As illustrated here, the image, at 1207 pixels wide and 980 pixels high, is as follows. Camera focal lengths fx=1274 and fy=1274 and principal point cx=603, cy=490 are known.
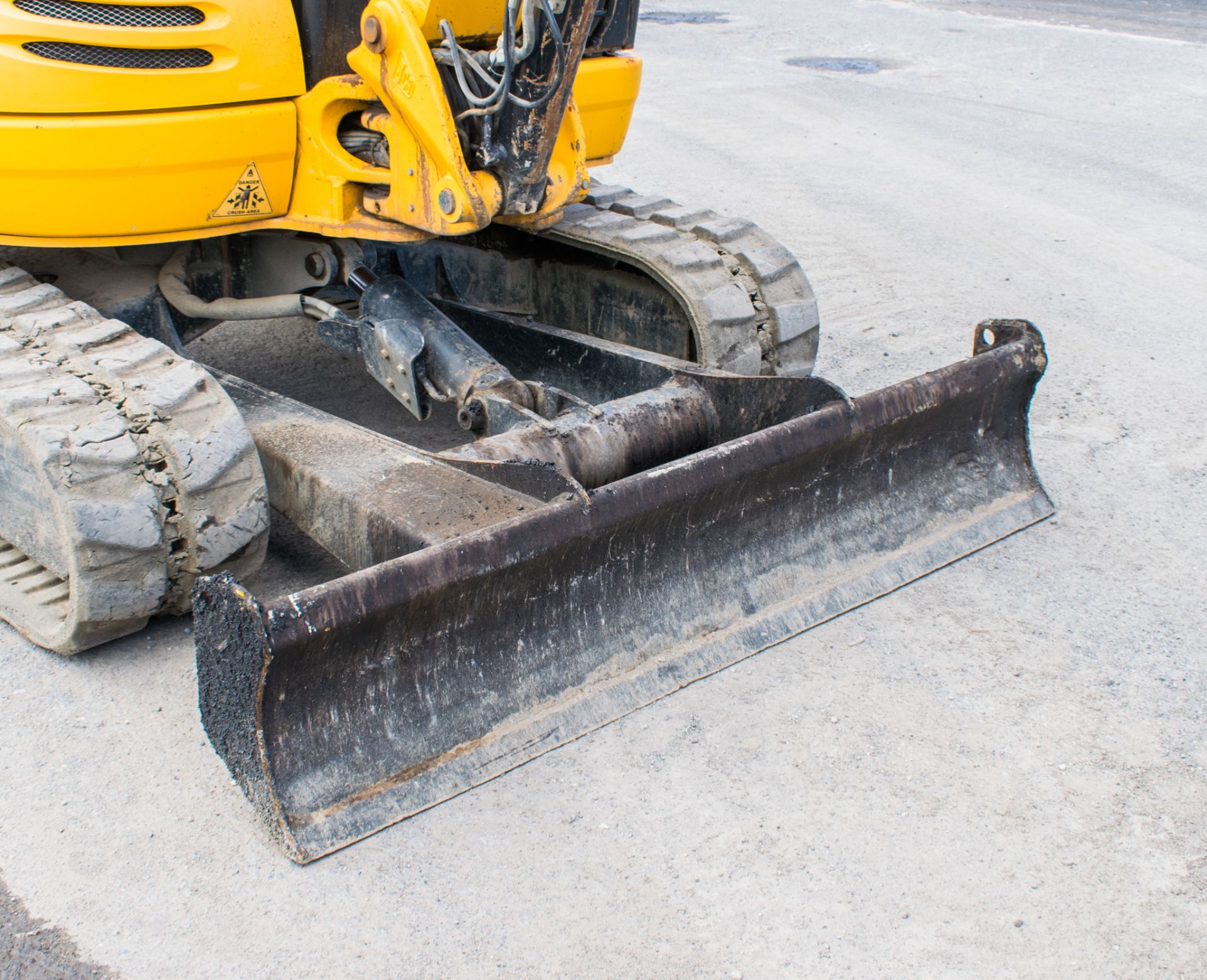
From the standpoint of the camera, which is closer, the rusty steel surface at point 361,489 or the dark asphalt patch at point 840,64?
the rusty steel surface at point 361,489

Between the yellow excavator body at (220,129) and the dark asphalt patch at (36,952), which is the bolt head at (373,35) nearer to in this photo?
the yellow excavator body at (220,129)

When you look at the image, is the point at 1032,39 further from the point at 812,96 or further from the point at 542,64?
the point at 542,64

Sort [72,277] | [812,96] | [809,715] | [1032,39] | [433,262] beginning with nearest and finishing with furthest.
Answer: [809,715] → [72,277] → [433,262] → [812,96] → [1032,39]

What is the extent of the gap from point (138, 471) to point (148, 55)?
109 centimetres

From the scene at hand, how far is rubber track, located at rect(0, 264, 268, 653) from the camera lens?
305cm

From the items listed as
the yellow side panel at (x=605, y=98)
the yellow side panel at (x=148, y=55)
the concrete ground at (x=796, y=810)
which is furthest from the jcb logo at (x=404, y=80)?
the concrete ground at (x=796, y=810)

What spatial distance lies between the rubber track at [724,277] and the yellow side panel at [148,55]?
1201 mm

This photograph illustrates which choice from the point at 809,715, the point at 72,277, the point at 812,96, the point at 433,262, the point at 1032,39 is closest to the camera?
the point at 809,715

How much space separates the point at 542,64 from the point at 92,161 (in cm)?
120

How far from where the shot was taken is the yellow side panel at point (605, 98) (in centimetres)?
417

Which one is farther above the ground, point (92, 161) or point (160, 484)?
point (92, 161)

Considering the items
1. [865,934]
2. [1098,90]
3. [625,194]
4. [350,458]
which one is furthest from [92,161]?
[1098,90]

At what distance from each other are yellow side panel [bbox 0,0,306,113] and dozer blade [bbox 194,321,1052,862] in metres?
1.47

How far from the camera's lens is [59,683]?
320 centimetres
